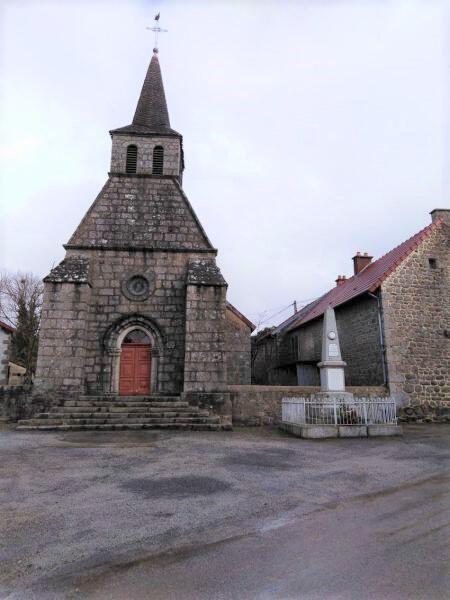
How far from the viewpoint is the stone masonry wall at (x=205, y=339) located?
529 inches

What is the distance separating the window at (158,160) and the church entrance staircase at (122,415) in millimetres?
9445

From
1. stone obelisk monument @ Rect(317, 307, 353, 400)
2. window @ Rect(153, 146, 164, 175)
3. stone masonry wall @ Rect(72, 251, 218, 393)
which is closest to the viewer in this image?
stone obelisk monument @ Rect(317, 307, 353, 400)

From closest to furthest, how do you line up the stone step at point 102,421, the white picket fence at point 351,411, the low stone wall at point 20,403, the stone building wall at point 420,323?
the white picket fence at point 351,411, the stone step at point 102,421, the low stone wall at point 20,403, the stone building wall at point 420,323

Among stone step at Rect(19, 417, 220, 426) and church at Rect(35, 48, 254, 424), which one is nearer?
stone step at Rect(19, 417, 220, 426)

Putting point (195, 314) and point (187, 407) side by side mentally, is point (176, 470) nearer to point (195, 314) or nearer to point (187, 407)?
point (187, 407)

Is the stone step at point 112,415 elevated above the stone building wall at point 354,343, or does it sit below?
below

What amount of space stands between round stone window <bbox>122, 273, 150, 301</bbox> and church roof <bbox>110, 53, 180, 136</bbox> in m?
6.60

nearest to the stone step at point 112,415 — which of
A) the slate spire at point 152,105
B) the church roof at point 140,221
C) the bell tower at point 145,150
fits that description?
the church roof at point 140,221

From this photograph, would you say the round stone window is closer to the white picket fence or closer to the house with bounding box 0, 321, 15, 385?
the white picket fence

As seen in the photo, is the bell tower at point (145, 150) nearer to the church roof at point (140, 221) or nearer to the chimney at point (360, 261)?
the church roof at point (140, 221)

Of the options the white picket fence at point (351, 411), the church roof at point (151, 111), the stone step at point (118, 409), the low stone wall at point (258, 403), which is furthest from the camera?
the church roof at point (151, 111)

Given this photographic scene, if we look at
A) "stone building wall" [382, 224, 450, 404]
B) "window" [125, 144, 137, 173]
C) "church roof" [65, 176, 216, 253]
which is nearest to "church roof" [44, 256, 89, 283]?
"church roof" [65, 176, 216, 253]

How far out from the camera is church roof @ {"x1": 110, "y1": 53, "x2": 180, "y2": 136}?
17.5 meters

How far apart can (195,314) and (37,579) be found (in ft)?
36.6
